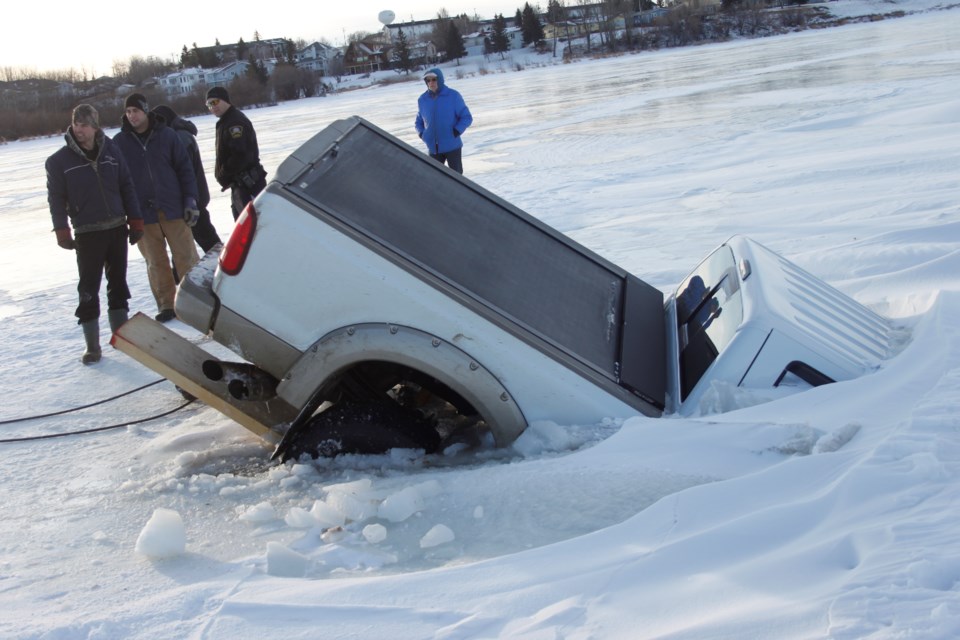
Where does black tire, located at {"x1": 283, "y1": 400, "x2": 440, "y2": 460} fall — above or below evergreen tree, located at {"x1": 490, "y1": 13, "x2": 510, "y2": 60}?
below

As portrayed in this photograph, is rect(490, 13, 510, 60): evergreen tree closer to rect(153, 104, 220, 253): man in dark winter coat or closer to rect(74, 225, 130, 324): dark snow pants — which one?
rect(153, 104, 220, 253): man in dark winter coat

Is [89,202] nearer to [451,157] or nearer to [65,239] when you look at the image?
[65,239]

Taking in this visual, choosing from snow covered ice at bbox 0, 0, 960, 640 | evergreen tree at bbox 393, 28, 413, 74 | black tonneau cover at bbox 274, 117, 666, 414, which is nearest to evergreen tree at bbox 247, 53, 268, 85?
evergreen tree at bbox 393, 28, 413, 74

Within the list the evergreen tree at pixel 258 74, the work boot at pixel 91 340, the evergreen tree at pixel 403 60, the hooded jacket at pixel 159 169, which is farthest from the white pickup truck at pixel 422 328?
the evergreen tree at pixel 403 60

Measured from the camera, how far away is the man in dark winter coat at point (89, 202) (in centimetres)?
653

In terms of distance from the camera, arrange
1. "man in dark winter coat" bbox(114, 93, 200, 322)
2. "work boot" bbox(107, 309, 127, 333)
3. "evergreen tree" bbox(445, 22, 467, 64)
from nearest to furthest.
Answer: "work boot" bbox(107, 309, 127, 333) < "man in dark winter coat" bbox(114, 93, 200, 322) < "evergreen tree" bbox(445, 22, 467, 64)

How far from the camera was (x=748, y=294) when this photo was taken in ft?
12.5

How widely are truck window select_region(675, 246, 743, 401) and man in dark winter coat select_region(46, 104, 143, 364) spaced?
13.8 feet

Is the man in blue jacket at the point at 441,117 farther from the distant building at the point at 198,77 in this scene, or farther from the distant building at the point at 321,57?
the distant building at the point at 321,57

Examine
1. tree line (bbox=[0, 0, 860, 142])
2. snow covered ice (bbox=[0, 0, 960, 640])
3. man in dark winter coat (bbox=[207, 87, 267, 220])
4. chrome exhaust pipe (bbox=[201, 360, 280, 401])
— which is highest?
tree line (bbox=[0, 0, 860, 142])

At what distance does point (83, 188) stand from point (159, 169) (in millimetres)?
952

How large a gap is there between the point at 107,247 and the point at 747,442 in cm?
512

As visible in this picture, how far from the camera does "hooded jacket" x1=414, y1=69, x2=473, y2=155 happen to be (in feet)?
33.2

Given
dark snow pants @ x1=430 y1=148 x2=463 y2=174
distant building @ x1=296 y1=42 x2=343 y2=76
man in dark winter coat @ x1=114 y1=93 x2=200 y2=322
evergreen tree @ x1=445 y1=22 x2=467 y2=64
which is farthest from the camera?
distant building @ x1=296 y1=42 x2=343 y2=76
